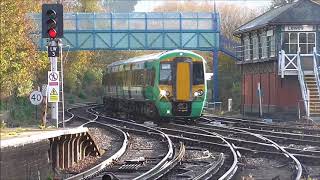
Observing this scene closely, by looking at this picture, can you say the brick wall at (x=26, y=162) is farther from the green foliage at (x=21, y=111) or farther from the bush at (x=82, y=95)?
the bush at (x=82, y=95)

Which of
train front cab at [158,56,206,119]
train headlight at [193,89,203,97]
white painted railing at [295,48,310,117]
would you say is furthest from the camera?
white painted railing at [295,48,310,117]

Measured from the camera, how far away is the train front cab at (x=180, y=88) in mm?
30109

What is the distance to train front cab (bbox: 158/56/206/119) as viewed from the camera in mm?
30109

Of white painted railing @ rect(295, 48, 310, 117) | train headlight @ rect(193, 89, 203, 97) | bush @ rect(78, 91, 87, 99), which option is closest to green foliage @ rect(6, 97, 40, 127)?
train headlight @ rect(193, 89, 203, 97)

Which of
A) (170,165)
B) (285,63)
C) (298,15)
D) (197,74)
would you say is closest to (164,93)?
(197,74)

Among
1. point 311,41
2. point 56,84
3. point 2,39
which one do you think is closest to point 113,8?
point 311,41

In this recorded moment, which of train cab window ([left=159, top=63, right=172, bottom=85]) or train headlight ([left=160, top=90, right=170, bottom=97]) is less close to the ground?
train cab window ([left=159, top=63, right=172, bottom=85])

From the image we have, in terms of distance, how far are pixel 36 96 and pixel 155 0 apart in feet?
270

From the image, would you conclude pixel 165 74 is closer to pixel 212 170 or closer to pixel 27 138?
pixel 212 170

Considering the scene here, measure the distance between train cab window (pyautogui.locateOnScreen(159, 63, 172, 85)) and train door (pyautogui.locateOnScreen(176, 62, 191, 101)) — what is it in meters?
0.37

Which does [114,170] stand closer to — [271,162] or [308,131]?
[271,162]

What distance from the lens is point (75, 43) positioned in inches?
2067

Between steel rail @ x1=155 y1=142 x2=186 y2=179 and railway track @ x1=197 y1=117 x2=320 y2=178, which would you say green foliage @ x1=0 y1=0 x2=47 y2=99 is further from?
steel rail @ x1=155 y1=142 x2=186 y2=179


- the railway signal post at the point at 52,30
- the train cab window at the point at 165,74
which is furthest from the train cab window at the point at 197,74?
the railway signal post at the point at 52,30
